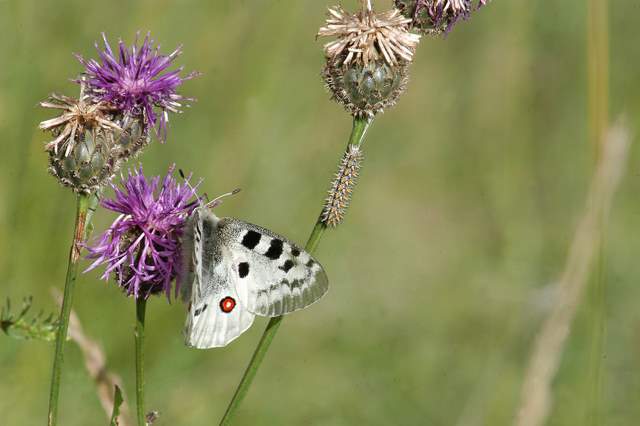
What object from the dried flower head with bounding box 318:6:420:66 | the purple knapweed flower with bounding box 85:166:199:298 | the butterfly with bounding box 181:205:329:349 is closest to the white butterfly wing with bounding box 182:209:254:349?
the butterfly with bounding box 181:205:329:349

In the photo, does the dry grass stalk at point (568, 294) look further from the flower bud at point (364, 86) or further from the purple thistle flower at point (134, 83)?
the purple thistle flower at point (134, 83)

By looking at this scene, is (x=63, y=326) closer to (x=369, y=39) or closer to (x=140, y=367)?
(x=140, y=367)

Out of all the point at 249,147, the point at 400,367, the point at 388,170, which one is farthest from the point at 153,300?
the point at 388,170

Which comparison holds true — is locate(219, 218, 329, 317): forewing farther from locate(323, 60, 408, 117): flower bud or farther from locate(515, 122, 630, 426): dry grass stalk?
locate(515, 122, 630, 426): dry grass stalk

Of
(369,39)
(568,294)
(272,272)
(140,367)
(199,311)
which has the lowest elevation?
(140,367)

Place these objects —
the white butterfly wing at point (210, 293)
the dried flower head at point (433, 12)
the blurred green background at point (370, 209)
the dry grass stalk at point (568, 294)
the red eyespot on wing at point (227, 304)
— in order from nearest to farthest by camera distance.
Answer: the white butterfly wing at point (210, 293) < the red eyespot on wing at point (227, 304) < the dried flower head at point (433, 12) < the dry grass stalk at point (568, 294) < the blurred green background at point (370, 209)

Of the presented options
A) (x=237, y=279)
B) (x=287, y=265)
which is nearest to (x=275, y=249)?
(x=287, y=265)

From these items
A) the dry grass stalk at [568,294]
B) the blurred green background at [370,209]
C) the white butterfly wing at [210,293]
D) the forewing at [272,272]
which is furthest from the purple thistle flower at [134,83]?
the blurred green background at [370,209]
